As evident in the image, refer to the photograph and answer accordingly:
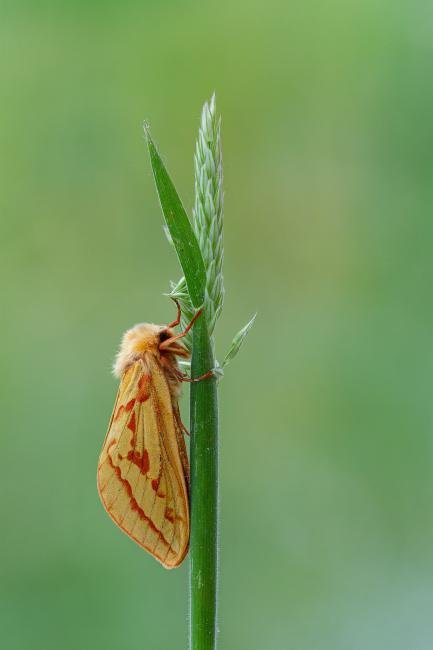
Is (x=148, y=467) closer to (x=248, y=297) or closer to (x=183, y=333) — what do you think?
(x=183, y=333)

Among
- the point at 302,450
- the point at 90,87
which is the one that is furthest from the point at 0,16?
the point at 302,450

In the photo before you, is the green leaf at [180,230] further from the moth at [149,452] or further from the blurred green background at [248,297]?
the blurred green background at [248,297]

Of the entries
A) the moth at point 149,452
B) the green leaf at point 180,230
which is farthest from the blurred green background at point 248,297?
the green leaf at point 180,230

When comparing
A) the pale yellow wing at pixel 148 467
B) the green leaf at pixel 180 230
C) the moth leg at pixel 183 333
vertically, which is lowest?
the pale yellow wing at pixel 148 467

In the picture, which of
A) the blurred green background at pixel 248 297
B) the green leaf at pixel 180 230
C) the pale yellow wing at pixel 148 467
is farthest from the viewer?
the blurred green background at pixel 248 297

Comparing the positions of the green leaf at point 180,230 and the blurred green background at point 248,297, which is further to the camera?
the blurred green background at point 248,297

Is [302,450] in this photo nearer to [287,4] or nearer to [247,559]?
[247,559]

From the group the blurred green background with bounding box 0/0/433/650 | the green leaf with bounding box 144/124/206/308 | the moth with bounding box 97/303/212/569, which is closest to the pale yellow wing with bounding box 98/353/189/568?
the moth with bounding box 97/303/212/569
